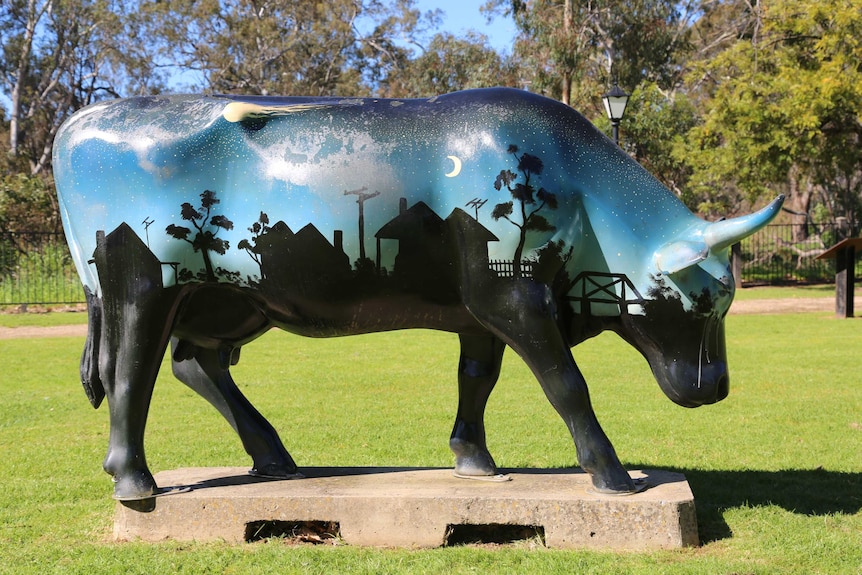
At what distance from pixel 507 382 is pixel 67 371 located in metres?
5.42

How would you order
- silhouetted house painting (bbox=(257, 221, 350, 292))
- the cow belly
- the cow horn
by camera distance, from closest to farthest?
the cow horn, silhouetted house painting (bbox=(257, 221, 350, 292)), the cow belly

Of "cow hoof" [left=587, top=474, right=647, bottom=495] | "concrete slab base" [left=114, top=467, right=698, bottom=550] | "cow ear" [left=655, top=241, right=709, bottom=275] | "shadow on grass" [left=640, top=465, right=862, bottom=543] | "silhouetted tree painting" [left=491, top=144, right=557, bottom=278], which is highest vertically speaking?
"silhouetted tree painting" [left=491, top=144, right=557, bottom=278]

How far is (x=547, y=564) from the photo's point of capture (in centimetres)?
400

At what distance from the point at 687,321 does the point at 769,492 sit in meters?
1.73

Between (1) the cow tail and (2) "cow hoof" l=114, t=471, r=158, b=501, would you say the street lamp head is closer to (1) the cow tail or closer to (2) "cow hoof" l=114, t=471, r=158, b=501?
(1) the cow tail

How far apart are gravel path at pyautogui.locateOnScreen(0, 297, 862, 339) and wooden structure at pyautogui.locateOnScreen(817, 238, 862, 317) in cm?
167

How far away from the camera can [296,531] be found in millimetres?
4516

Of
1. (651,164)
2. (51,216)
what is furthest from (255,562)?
(651,164)

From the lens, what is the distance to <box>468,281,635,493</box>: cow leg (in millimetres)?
4188

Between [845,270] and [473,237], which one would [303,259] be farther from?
[845,270]

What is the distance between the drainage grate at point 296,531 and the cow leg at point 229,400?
0.43 metres

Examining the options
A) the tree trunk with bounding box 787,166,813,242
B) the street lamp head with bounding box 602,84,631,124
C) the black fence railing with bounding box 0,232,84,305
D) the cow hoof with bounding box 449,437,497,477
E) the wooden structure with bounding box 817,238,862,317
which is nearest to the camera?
the cow hoof with bounding box 449,437,497,477

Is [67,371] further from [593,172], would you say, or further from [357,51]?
[357,51]

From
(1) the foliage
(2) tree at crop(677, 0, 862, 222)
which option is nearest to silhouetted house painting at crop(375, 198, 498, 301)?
(2) tree at crop(677, 0, 862, 222)
